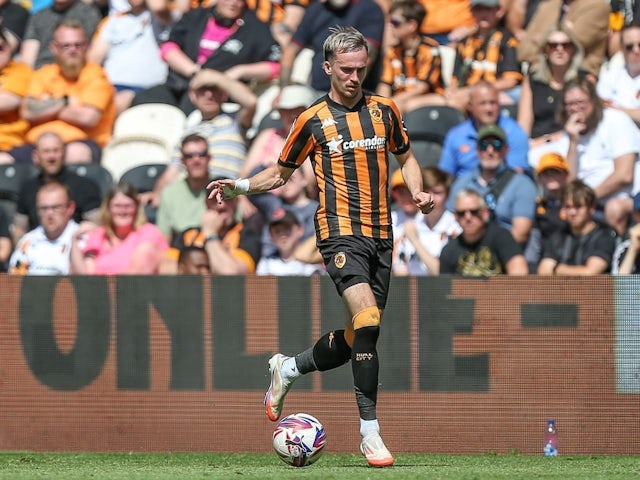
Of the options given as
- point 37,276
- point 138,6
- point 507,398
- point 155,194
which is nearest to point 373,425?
point 507,398

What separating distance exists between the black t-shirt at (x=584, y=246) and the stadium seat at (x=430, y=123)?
1964 mm

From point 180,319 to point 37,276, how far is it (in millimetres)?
1208

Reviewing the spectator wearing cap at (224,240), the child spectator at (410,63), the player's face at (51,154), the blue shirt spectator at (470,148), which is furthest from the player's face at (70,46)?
the blue shirt spectator at (470,148)

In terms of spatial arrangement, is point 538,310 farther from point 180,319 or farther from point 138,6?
point 138,6

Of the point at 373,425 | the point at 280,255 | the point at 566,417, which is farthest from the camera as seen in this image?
the point at 280,255

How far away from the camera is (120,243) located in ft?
37.2

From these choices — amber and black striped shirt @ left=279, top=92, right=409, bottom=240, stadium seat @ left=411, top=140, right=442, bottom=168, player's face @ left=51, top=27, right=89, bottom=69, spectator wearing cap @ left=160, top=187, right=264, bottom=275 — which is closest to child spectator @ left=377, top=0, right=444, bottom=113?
stadium seat @ left=411, top=140, right=442, bottom=168

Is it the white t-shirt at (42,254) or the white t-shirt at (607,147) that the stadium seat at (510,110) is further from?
the white t-shirt at (42,254)

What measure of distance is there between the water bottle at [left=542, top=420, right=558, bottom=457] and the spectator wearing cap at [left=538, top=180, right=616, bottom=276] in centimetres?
146

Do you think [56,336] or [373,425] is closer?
[373,425]

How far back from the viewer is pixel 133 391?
10031 millimetres

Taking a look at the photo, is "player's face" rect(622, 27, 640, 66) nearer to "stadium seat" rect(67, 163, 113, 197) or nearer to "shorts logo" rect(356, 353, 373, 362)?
"stadium seat" rect(67, 163, 113, 197)

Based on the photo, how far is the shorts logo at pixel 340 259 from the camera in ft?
24.1

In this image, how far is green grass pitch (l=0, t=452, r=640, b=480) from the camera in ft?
23.2
